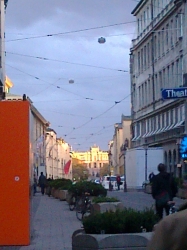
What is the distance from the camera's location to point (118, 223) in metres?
9.65

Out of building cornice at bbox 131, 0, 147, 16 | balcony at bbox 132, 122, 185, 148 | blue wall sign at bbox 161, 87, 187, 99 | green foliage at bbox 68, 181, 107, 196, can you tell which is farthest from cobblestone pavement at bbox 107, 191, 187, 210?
building cornice at bbox 131, 0, 147, 16

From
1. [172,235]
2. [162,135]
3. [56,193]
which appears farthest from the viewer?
[162,135]

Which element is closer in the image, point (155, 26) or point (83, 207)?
point (83, 207)

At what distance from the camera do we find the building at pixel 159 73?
6175 centimetres

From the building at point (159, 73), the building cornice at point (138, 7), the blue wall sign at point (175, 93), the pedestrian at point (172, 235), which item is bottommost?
the pedestrian at point (172, 235)

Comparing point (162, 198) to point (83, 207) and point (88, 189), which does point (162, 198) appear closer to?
point (83, 207)

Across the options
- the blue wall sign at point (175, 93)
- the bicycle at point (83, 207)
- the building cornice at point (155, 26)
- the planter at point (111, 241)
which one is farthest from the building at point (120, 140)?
the planter at point (111, 241)

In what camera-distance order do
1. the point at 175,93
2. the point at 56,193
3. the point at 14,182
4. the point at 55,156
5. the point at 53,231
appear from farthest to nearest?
the point at 55,156 < the point at 56,193 < the point at 175,93 < the point at 53,231 < the point at 14,182

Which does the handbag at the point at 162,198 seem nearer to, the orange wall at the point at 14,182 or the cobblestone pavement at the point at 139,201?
the orange wall at the point at 14,182

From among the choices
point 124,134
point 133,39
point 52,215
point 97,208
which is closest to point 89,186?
point 52,215

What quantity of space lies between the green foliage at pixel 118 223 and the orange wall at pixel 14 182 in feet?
16.3

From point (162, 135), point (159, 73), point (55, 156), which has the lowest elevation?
point (55, 156)

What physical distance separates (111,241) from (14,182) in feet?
19.0

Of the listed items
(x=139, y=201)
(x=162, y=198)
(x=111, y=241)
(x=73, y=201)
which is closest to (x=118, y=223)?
(x=111, y=241)
